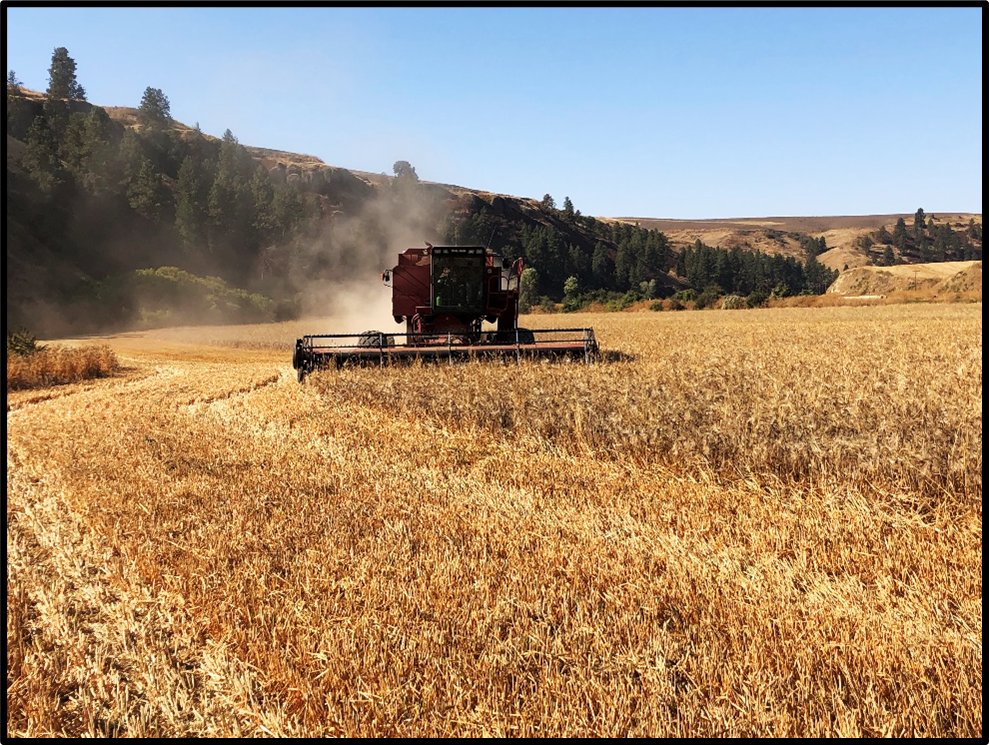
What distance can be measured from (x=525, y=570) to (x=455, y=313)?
11669 mm

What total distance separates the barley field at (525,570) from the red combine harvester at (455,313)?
15.3ft

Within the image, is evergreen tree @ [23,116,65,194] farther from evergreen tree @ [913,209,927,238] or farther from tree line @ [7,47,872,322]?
evergreen tree @ [913,209,927,238]

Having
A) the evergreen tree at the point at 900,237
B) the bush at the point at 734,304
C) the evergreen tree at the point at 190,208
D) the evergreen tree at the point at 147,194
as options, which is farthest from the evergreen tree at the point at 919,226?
the evergreen tree at the point at 147,194

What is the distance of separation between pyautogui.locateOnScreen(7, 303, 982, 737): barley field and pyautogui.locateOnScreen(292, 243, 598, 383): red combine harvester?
15.3 feet

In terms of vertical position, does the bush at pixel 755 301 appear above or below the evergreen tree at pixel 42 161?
below

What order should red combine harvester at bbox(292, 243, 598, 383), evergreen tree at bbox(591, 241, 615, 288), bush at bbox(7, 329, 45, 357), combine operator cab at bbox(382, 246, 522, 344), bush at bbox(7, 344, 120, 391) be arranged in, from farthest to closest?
evergreen tree at bbox(591, 241, 615, 288)
bush at bbox(7, 329, 45, 357)
combine operator cab at bbox(382, 246, 522, 344)
bush at bbox(7, 344, 120, 391)
red combine harvester at bbox(292, 243, 598, 383)

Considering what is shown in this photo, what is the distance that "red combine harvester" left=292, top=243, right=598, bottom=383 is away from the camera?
1259 centimetres

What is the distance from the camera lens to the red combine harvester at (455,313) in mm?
12594

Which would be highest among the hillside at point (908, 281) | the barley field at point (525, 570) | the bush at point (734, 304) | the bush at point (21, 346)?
the hillside at point (908, 281)

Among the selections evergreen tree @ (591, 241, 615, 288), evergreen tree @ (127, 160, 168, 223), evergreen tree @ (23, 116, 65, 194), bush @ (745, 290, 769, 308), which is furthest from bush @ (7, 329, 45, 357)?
evergreen tree @ (591, 241, 615, 288)

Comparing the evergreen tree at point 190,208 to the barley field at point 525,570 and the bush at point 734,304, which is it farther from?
the barley field at point 525,570

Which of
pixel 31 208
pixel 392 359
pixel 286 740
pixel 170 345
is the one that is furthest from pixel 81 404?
pixel 31 208

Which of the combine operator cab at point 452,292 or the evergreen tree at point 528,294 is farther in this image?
the evergreen tree at point 528,294

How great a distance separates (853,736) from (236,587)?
10.3ft
